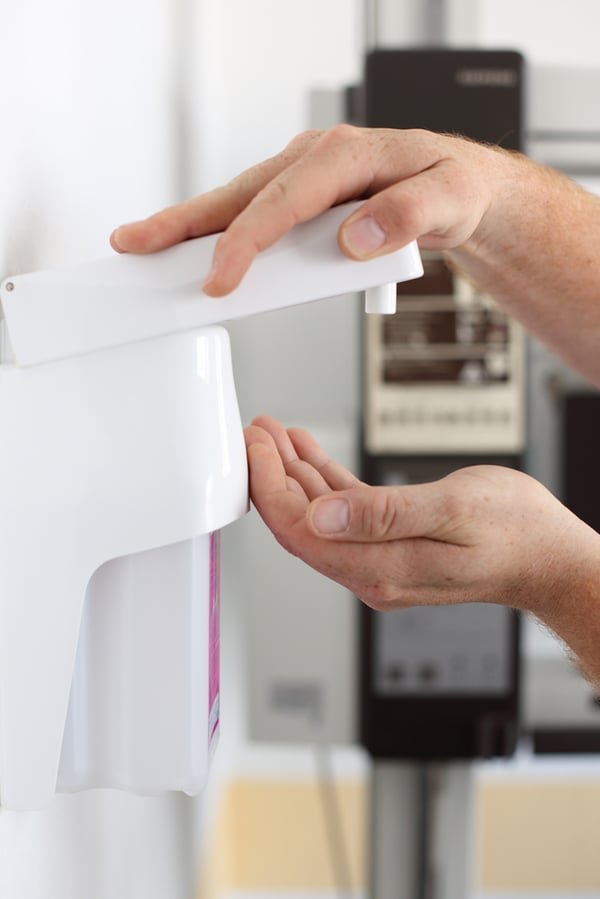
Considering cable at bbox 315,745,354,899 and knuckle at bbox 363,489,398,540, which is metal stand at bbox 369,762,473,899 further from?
knuckle at bbox 363,489,398,540

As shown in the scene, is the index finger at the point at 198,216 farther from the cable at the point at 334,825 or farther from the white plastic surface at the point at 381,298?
the cable at the point at 334,825

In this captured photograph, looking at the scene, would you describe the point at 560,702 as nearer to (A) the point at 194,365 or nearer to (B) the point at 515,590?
(B) the point at 515,590

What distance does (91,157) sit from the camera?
0.55 meters

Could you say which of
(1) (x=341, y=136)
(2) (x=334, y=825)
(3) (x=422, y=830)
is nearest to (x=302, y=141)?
(1) (x=341, y=136)

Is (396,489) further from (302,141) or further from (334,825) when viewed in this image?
(334,825)

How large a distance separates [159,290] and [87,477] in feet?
0.24

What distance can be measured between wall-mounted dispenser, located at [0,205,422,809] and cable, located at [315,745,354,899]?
1042 millimetres

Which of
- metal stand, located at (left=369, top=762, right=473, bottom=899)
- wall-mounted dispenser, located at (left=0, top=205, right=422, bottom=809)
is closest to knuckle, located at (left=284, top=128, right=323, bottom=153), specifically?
wall-mounted dispenser, located at (left=0, top=205, right=422, bottom=809)

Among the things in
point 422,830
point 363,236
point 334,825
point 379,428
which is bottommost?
point 334,825

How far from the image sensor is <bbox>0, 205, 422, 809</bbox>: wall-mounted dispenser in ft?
1.22

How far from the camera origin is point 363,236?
37 centimetres

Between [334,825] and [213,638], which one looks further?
[334,825]

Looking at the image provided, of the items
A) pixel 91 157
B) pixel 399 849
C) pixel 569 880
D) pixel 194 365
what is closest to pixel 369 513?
pixel 194 365

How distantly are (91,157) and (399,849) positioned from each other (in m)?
0.78
